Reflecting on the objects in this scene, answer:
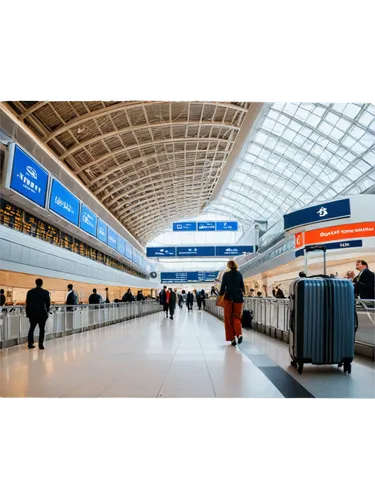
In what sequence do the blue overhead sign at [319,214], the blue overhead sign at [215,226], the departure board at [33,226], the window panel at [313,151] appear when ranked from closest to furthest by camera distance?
the departure board at [33,226], the blue overhead sign at [319,214], the window panel at [313,151], the blue overhead sign at [215,226]

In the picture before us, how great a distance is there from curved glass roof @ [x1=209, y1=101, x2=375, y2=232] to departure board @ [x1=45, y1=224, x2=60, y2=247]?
13.3m

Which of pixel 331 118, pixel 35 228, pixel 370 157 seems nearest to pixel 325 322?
pixel 35 228

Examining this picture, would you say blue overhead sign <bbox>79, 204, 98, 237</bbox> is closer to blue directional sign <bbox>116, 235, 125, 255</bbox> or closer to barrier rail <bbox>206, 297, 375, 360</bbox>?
blue directional sign <bbox>116, 235, 125, 255</bbox>

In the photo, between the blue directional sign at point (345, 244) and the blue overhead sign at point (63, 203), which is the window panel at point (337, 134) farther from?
the blue overhead sign at point (63, 203)

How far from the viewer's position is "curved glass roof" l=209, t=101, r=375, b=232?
26.2 m

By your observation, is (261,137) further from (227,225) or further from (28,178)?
(28,178)

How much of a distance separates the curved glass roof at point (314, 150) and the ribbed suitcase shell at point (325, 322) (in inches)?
685

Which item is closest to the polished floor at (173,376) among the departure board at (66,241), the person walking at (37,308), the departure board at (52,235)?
the person walking at (37,308)

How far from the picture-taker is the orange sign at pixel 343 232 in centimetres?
1806
